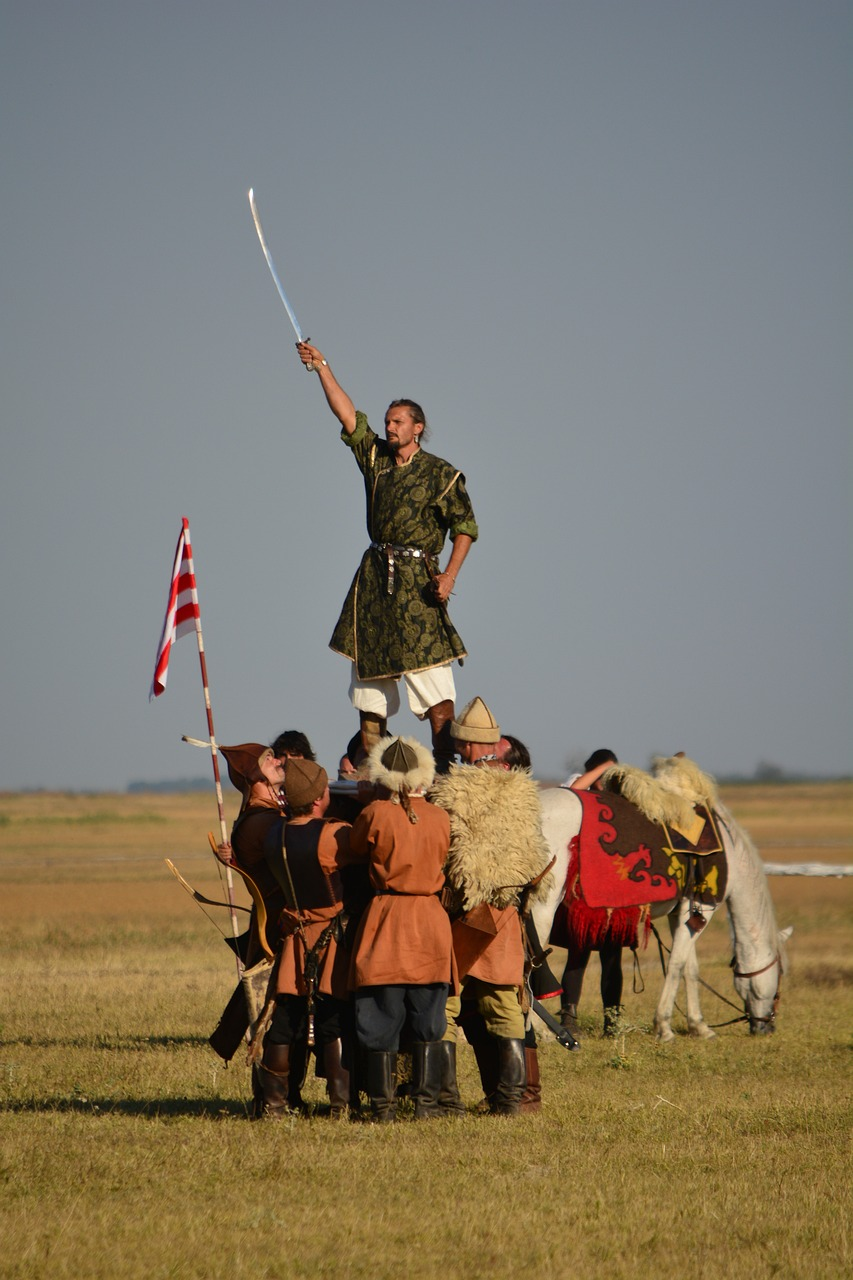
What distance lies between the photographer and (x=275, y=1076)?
714 cm

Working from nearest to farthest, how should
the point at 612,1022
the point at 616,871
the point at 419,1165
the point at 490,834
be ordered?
1. the point at 419,1165
2. the point at 490,834
3. the point at 616,871
4. the point at 612,1022

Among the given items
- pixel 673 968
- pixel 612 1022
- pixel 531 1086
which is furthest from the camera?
pixel 673 968

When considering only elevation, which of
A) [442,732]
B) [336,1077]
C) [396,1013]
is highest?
[442,732]

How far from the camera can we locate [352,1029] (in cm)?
723

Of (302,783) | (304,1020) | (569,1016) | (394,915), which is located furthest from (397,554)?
(569,1016)

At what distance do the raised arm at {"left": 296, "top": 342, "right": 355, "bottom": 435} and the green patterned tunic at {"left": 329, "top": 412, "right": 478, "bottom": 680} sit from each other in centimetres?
9

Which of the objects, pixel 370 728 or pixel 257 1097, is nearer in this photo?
pixel 257 1097

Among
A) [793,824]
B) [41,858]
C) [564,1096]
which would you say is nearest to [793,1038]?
[564,1096]

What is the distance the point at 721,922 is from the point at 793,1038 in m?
13.2

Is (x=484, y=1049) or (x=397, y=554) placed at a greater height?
(x=397, y=554)

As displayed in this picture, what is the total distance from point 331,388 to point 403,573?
107cm

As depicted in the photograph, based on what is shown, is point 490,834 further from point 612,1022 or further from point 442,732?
point 612,1022

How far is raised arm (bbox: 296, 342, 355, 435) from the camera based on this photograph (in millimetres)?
8172

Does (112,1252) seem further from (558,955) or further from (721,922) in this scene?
(721,922)
